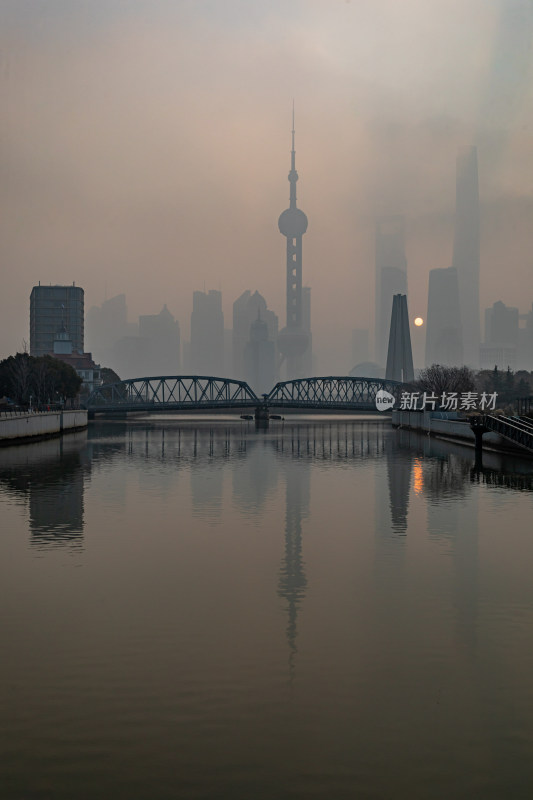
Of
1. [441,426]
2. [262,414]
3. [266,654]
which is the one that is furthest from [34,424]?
[262,414]

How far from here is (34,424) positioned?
95625mm

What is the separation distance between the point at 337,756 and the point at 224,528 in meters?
21.6

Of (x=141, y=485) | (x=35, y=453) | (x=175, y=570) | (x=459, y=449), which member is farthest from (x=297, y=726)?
(x=459, y=449)

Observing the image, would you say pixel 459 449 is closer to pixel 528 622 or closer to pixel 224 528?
pixel 224 528

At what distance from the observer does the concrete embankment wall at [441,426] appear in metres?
A: 79.5

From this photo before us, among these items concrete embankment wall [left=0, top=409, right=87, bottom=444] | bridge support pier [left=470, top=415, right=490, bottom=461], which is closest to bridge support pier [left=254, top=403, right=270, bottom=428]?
concrete embankment wall [left=0, top=409, right=87, bottom=444]

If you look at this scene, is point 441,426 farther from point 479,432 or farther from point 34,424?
point 34,424

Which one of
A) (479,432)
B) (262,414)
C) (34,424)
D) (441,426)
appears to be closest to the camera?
(479,432)

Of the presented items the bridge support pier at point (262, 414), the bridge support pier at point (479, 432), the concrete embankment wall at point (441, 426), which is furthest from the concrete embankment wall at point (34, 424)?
the bridge support pier at point (262, 414)

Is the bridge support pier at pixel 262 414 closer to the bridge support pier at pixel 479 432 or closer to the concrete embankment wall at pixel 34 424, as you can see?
the concrete embankment wall at pixel 34 424

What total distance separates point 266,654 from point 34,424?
83570 mm

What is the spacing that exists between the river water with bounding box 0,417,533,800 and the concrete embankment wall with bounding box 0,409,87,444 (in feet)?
159

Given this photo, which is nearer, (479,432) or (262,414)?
(479,432)

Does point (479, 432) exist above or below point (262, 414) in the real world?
above
